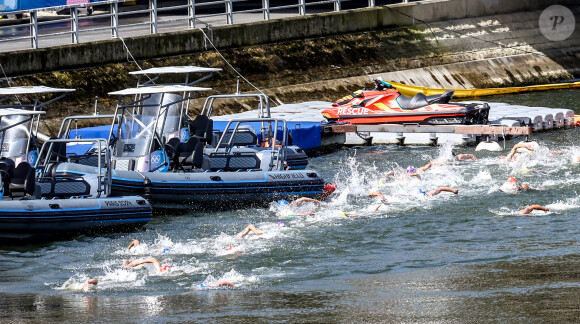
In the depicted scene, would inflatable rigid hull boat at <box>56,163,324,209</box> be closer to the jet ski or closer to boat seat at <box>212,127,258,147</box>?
boat seat at <box>212,127,258,147</box>

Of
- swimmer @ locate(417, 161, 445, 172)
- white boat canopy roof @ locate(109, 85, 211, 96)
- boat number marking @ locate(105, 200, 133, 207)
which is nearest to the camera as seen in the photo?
boat number marking @ locate(105, 200, 133, 207)

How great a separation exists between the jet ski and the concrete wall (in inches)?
204

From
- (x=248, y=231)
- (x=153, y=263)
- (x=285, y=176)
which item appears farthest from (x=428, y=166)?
(x=153, y=263)

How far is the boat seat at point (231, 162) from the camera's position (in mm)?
18938

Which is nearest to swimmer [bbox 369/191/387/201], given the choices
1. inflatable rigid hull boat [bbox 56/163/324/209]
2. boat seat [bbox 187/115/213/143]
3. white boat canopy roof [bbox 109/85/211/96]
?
inflatable rigid hull boat [bbox 56/163/324/209]

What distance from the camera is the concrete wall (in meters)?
26.2

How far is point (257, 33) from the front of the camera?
31.4 metres

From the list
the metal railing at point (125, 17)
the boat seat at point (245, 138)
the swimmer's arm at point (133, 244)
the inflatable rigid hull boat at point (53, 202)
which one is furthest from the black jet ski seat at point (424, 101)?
the swimmer's arm at point (133, 244)

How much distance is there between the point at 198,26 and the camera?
31984 millimetres

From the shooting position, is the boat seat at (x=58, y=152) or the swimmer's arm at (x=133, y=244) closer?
the swimmer's arm at (x=133, y=244)

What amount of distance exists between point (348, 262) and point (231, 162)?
6103mm

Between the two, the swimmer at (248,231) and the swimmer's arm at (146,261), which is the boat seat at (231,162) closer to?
the swimmer at (248,231)

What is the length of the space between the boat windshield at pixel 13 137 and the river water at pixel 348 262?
2539mm

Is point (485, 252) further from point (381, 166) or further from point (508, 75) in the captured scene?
point (508, 75)
